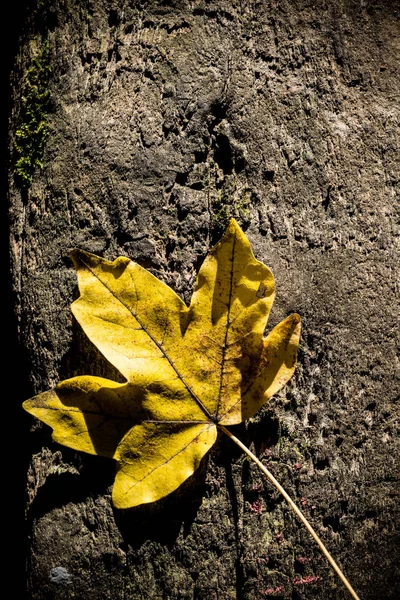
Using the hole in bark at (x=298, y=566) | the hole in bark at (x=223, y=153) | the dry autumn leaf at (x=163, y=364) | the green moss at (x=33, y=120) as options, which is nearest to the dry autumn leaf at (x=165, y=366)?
the dry autumn leaf at (x=163, y=364)

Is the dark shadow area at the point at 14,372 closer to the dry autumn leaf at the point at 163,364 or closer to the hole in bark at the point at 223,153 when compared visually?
the dry autumn leaf at the point at 163,364

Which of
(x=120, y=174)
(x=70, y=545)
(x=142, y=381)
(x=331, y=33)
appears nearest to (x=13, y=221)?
(x=120, y=174)

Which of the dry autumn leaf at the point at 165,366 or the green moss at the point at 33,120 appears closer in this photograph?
the dry autumn leaf at the point at 165,366

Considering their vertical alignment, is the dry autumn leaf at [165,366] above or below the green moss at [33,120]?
below

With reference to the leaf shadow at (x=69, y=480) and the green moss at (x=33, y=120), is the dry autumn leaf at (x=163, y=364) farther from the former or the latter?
the green moss at (x=33, y=120)

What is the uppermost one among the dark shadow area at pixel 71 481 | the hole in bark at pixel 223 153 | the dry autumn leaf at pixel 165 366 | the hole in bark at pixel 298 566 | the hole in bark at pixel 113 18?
the hole in bark at pixel 113 18

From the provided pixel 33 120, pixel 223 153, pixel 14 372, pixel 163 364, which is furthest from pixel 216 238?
pixel 14 372
